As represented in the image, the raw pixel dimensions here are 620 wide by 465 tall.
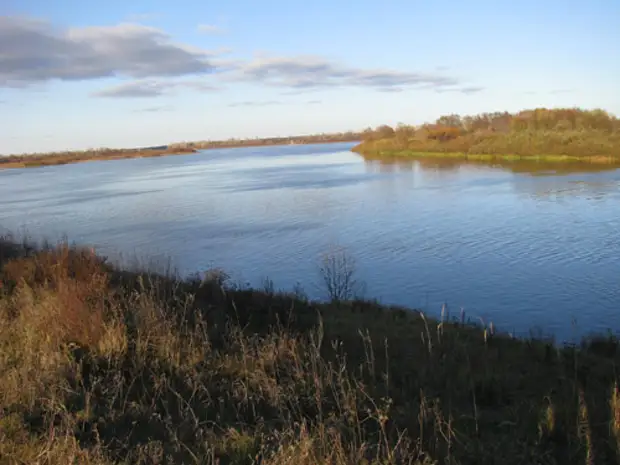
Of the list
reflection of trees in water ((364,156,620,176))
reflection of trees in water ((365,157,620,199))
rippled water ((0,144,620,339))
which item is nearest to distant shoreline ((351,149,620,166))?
reflection of trees in water ((364,156,620,176))

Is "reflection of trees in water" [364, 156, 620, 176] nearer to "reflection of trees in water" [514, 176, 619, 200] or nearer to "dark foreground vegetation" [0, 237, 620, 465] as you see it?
"reflection of trees in water" [514, 176, 619, 200]

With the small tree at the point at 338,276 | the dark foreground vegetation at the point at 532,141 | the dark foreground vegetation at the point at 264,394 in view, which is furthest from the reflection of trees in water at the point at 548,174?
the dark foreground vegetation at the point at 264,394

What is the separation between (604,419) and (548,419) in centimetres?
56

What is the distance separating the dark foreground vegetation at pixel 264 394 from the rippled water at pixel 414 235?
3932 millimetres

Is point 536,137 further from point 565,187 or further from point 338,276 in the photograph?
point 338,276

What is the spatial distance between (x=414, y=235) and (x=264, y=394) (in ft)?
43.4

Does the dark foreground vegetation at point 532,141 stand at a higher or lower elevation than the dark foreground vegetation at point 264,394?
higher

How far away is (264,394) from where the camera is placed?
4598 mm

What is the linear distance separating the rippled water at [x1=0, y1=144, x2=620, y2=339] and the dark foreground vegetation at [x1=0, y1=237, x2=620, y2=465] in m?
3.93

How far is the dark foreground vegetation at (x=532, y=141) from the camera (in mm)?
42281

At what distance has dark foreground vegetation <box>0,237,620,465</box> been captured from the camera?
3.64 m

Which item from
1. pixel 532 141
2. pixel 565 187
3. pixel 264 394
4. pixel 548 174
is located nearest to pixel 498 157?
pixel 532 141

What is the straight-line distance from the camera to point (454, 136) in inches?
2552

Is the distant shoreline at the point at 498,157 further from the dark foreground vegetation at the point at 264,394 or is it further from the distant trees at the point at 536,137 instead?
the dark foreground vegetation at the point at 264,394
